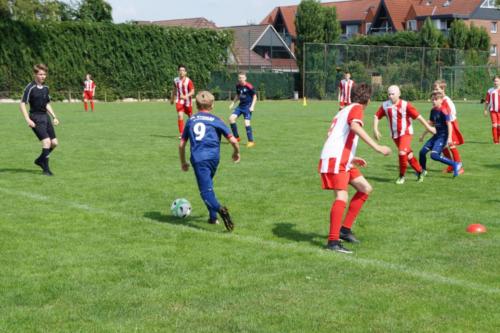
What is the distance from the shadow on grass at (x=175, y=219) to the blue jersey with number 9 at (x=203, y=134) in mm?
902

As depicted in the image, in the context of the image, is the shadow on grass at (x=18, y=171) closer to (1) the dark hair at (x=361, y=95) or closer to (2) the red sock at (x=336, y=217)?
(2) the red sock at (x=336, y=217)

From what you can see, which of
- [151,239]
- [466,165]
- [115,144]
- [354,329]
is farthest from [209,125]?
[115,144]

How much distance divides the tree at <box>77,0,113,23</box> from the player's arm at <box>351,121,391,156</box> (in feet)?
216

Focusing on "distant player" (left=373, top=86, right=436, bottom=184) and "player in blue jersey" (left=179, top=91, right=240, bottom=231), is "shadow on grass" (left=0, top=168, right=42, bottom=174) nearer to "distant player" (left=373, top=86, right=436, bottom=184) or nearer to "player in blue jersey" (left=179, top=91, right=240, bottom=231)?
"player in blue jersey" (left=179, top=91, right=240, bottom=231)

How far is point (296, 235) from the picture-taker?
794 centimetres

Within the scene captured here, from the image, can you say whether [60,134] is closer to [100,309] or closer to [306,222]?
[306,222]

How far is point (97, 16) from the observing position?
72.1m

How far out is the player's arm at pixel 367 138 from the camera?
6801 millimetres

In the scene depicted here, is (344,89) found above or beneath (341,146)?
above

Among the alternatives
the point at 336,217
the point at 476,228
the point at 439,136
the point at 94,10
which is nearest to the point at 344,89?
the point at 439,136

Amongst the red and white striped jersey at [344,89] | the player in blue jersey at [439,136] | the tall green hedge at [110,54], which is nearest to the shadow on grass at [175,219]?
the player in blue jersey at [439,136]

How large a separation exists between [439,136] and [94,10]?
210ft

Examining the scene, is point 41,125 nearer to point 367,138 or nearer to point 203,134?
point 203,134

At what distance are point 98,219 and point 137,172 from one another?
4.34 metres
